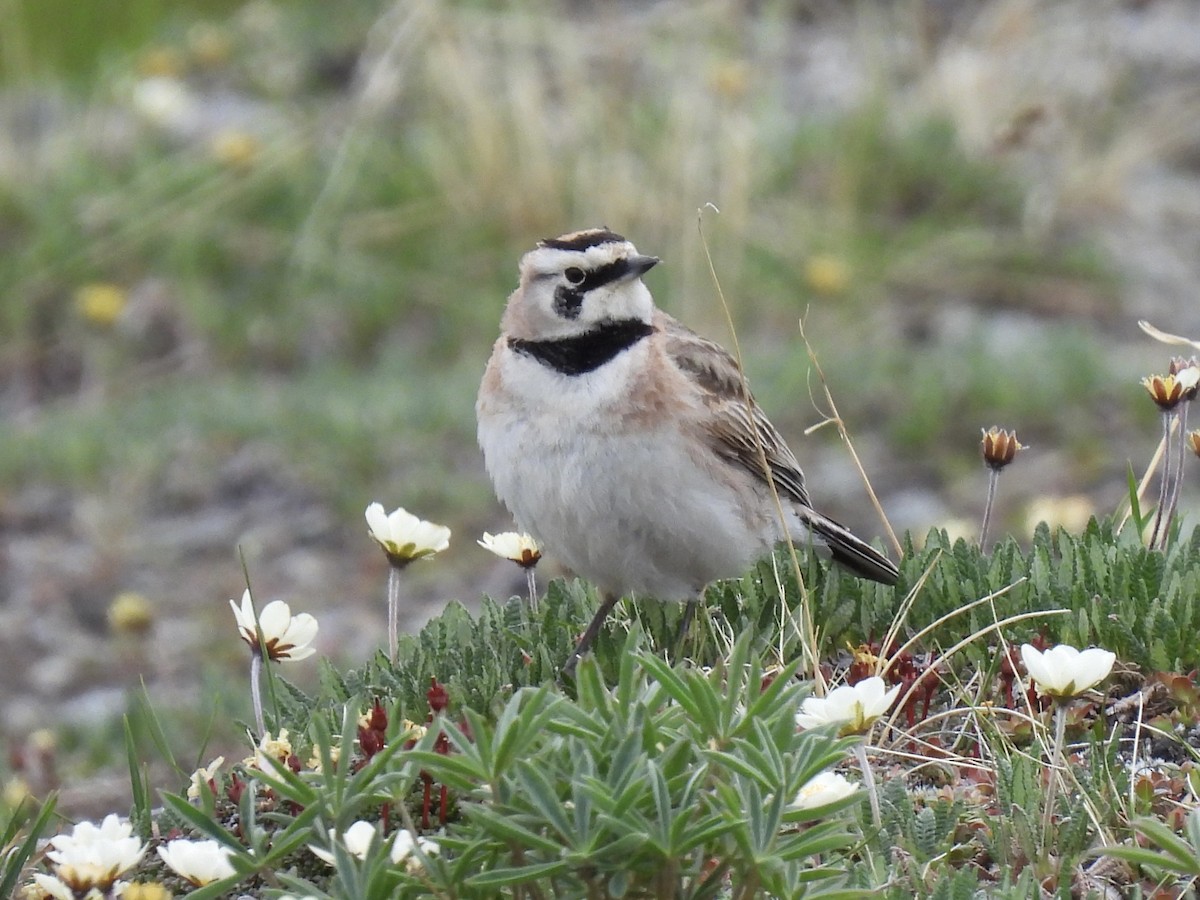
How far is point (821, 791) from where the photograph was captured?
11.3 ft

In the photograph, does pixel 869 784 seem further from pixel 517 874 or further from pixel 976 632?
pixel 976 632

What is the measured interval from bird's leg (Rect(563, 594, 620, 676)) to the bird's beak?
0.98 meters

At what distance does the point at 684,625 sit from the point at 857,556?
574 mm

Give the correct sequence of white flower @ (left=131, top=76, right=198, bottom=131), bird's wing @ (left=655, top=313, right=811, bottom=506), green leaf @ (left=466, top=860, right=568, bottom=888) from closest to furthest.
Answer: green leaf @ (left=466, top=860, right=568, bottom=888) < bird's wing @ (left=655, top=313, right=811, bottom=506) < white flower @ (left=131, top=76, right=198, bottom=131)

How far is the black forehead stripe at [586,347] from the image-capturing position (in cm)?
545

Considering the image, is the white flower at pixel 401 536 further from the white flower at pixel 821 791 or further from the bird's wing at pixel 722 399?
the white flower at pixel 821 791

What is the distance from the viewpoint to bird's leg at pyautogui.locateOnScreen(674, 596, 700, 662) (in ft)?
15.9

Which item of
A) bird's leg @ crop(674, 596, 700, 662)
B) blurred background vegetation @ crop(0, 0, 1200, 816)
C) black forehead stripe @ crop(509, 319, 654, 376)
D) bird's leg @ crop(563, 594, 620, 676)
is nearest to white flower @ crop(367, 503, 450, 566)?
bird's leg @ crop(563, 594, 620, 676)

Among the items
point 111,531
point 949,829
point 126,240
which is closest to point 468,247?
point 126,240

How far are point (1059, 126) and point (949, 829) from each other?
395 inches

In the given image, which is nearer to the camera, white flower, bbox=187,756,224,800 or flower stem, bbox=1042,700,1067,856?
flower stem, bbox=1042,700,1067,856

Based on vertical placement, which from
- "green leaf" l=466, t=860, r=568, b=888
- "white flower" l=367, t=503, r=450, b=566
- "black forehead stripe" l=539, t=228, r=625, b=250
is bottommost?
"green leaf" l=466, t=860, r=568, b=888

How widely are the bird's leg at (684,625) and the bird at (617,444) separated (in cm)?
3

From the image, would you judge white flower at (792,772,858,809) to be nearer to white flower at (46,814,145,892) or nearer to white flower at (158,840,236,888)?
white flower at (158,840,236,888)
